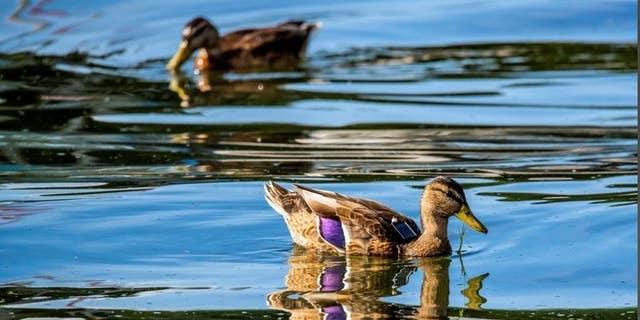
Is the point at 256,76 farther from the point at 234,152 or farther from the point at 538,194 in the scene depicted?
the point at 538,194

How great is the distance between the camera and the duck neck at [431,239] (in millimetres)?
10062

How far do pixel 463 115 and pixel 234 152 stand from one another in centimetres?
264

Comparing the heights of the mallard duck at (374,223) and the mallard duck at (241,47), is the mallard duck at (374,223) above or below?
below

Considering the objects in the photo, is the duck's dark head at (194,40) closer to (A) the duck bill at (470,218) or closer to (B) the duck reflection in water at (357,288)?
(B) the duck reflection in water at (357,288)

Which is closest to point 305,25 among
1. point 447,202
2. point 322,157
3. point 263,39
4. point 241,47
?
point 263,39

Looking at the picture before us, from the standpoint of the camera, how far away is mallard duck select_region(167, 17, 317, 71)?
18.5m

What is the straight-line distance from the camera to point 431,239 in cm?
1009

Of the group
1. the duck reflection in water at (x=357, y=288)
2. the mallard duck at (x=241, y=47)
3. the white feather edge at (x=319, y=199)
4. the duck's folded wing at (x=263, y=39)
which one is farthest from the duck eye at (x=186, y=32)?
the duck reflection in water at (x=357, y=288)

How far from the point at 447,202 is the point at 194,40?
8.81 meters

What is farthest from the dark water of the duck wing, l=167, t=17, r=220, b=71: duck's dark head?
l=167, t=17, r=220, b=71: duck's dark head

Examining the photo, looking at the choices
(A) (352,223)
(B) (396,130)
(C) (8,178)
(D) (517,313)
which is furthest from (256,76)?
(D) (517,313)

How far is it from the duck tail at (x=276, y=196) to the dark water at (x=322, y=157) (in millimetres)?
228

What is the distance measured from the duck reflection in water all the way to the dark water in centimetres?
2

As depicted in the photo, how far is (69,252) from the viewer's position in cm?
998
